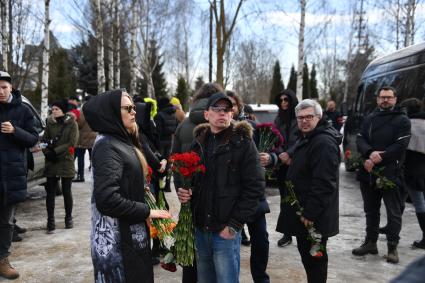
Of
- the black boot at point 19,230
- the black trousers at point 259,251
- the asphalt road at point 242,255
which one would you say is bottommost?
the asphalt road at point 242,255

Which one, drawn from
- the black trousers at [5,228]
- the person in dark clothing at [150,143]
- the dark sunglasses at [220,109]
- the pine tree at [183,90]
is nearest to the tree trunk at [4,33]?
the black trousers at [5,228]

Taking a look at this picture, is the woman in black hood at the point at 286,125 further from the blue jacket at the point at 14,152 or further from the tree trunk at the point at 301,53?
the tree trunk at the point at 301,53

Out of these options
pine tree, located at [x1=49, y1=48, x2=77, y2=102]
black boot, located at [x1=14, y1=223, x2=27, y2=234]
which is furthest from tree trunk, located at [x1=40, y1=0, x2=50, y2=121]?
pine tree, located at [x1=49, y1=48, x2=77, y2=102]

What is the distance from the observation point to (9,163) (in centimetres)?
446

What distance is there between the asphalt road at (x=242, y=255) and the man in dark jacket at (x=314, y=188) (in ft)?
3.34

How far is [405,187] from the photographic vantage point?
5383mm

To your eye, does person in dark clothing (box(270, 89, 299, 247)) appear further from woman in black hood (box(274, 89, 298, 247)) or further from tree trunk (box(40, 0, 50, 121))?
tree trunk (box(40, 0, 50, 121))

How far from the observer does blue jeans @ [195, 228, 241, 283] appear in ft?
9.88

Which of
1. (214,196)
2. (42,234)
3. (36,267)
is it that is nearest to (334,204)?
(214,196)

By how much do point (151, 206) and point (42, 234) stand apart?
377 centimetres

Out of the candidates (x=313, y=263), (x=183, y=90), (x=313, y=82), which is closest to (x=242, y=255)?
(x=313, y=263)

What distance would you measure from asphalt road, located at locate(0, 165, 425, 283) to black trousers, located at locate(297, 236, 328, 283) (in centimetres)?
92

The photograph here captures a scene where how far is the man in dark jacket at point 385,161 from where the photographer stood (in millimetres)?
4859

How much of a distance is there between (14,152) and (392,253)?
14.8ft
